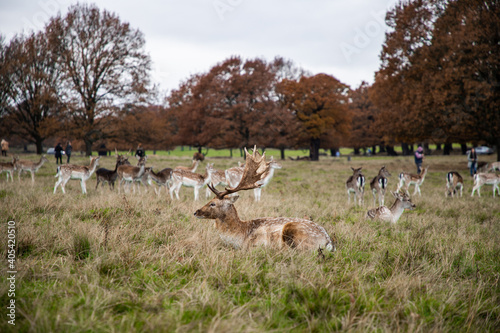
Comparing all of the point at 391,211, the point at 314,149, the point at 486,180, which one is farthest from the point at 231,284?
the point at 314,149

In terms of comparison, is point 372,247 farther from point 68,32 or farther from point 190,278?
point 68,32

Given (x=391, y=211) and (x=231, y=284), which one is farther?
(x=391, y=211)

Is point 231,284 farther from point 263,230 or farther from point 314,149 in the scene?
point 314,149

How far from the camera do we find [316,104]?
32812 millimetres

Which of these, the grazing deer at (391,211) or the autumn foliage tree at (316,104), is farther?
the autumn foliage tree at (316,104)

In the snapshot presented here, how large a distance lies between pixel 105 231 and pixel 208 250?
1509mm

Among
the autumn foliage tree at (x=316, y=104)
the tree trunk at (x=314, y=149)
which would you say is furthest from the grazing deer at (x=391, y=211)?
the tree trunk at (x=314, y=149)

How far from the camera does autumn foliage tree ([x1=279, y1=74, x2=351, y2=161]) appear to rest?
32.5 m

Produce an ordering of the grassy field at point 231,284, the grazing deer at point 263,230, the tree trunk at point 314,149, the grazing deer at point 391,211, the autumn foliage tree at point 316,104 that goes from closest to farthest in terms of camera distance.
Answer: the grassy field at point 231,284, the grazing deer at point 263,230, the grazing deer at point 391,211, the autumn foliage tree at point 316,104, the tree trunk at point 314,149

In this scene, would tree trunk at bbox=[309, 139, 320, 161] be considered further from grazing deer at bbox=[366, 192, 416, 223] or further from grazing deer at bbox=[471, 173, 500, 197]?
grazing deer at bbox=[366, 192, 416, 223]

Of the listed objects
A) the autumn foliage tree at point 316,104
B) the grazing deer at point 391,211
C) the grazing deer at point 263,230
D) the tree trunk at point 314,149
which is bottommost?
the grazing deer at point 391,211

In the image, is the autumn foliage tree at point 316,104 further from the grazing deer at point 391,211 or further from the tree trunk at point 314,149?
the grazing deer at point 391,211

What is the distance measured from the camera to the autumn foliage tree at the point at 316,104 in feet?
107

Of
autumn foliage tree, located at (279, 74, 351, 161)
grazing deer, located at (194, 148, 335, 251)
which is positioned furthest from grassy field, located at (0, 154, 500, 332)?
autumn foliage tree, located at (279, 74, 351, 161)
